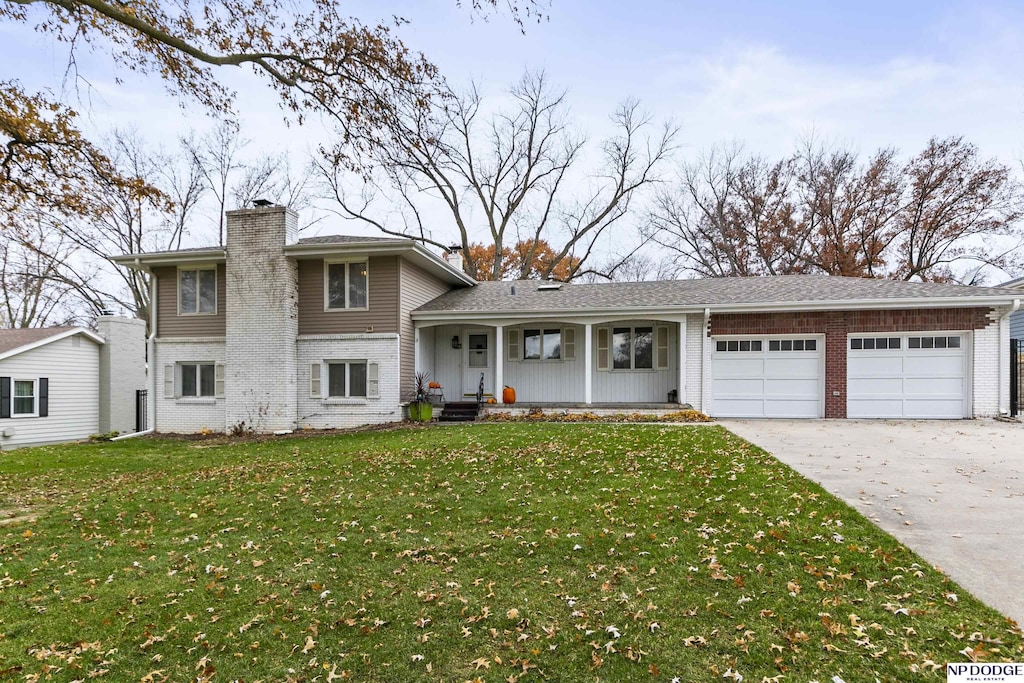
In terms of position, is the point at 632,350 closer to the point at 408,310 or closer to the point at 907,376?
the point at 408,310

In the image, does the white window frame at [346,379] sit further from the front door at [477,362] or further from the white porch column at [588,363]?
the white porch column at [588,363]

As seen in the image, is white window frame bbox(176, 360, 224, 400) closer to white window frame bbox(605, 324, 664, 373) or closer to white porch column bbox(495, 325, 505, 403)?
white porch column bbox(495, 325, 505, 403)

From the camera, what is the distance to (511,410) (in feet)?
47.2

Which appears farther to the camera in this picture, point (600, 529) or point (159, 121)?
point (159, 121)

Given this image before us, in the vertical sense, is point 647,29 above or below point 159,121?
above

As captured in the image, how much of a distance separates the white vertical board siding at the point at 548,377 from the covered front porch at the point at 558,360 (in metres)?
0.03

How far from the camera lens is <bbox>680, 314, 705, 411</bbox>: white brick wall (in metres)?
14.0

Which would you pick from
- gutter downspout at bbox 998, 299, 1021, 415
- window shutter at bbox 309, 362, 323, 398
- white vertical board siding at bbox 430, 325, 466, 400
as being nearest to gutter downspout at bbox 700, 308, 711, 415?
gutter downspout at bbox 998, 299, 1021, 415

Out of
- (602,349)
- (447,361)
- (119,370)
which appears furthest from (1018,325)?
(119,370)

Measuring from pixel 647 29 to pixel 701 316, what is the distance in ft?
24.1

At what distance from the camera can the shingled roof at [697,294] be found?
1316 centimetres

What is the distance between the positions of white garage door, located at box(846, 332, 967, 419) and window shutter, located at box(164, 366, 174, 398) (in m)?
18.3

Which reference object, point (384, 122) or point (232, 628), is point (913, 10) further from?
point (232, 628)

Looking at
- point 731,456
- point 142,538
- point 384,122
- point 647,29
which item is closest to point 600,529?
point 731,456
